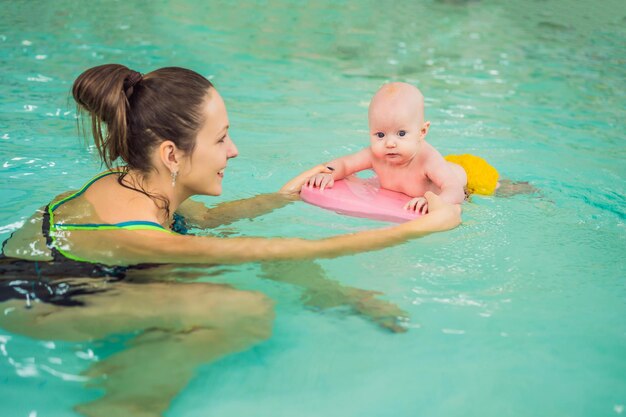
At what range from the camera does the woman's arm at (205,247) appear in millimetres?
2598

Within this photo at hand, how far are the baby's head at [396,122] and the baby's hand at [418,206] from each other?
0.41 m

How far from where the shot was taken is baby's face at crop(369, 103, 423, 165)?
373 cm

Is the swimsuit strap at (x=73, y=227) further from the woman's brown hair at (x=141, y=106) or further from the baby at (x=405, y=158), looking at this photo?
the baby at (x=405, y=158)

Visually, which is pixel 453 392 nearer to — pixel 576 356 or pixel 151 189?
pixel 576 356

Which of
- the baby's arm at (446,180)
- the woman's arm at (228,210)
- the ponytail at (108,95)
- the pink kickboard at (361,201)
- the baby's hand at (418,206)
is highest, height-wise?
the ponytail at (108,95)

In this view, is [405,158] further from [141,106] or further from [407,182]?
[141,106]

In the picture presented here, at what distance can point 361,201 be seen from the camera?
3713mm

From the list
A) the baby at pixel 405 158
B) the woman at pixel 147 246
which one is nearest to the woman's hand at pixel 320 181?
the baby at pixel 405 158

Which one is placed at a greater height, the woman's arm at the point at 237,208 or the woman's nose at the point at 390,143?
the woman's nose at the point at 390,143

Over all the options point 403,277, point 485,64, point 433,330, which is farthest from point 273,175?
point 485,64

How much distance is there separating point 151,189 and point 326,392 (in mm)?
1109

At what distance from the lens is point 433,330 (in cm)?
259

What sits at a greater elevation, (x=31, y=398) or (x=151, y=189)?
(x=151, y=189)

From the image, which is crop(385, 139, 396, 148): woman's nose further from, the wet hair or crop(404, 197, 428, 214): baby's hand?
the wet hair
